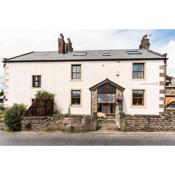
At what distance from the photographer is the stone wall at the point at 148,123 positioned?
8055 mm

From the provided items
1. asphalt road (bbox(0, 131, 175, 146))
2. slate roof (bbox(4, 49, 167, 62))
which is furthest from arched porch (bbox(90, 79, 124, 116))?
asphalt road (bbox(0, 131, 175, 146))

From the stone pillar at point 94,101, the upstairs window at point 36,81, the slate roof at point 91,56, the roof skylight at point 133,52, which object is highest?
the roof skylight at point 133,52

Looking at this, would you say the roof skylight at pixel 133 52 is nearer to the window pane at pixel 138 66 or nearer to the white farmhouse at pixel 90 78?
the white farmhouse at pixel 90 78

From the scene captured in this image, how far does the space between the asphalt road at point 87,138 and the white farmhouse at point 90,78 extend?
170cm

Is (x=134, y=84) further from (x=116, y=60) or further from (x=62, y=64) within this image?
(x=62, y=64)

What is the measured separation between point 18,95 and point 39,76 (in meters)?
1.25

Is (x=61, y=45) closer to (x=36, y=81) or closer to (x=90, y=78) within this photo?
(x=36, y=81)

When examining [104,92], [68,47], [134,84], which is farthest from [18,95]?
[134,84]

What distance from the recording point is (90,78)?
9.52 metres

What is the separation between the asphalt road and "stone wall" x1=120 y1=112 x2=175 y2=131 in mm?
330

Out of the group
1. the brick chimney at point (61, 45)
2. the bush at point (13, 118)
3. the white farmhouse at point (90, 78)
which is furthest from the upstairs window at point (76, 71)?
the bush at point (13, 118)

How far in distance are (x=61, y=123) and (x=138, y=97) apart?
3.98m

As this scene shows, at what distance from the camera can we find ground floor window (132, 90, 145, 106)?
9.52 metres

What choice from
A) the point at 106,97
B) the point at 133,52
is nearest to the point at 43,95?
the point at 106,97
